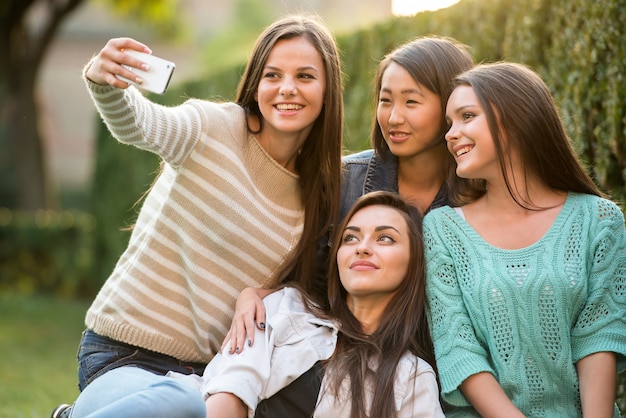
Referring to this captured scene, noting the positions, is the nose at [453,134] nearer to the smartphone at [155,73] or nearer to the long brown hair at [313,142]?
the long brown hair at [313,142]

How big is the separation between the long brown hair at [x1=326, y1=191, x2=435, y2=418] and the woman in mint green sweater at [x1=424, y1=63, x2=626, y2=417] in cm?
9

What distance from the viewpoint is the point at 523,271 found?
9.87 feet

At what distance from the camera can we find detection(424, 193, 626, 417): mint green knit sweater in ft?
9.70

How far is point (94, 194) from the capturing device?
41.4 feet

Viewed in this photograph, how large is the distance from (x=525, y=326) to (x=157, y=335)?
58.8 inches

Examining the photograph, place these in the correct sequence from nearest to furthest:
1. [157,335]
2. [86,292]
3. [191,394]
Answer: [191,394], [157,335], [86,292]

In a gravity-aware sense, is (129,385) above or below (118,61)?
below

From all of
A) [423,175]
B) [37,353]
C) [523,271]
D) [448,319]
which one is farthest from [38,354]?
[523,271]

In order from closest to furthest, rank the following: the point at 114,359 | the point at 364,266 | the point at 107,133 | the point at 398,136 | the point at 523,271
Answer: the point at 523,271 < the point at 364,266 < the point at 114,359 < the point at 398,136 < the point at 107,133

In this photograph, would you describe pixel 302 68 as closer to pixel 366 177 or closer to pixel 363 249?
pixel 366 177

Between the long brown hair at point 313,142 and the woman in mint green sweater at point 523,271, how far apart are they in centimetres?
61

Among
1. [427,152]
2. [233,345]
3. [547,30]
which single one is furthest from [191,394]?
[547,30]

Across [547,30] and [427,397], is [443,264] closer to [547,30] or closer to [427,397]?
[427,397]

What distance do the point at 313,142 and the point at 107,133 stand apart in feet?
Result: 29.1
